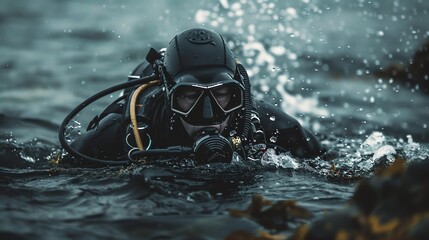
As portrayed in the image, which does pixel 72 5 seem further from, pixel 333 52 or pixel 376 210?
pixel 376 210

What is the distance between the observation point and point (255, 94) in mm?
9672

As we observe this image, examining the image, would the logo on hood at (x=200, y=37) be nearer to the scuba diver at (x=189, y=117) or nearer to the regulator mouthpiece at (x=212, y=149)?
the scuba diver at (x=189, y=117)

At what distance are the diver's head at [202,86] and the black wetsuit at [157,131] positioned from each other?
0.17 metres

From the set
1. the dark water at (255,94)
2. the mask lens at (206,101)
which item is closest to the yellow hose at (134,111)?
the dark water at (255,94)

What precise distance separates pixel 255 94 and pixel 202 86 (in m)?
4.93

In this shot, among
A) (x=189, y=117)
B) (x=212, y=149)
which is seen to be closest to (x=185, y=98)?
(x=189, y=117)

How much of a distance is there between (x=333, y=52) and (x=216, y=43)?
682 cm

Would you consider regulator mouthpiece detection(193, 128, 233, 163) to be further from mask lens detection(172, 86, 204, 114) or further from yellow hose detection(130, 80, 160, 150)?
yellow hose detection(130, 80, 160, 150)

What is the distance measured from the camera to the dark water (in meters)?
3.94

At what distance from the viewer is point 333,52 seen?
465 inches

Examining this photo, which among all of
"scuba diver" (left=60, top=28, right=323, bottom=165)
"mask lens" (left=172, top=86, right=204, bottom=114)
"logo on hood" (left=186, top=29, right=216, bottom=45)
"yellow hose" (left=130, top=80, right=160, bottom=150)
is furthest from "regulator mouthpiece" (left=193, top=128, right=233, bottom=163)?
"logo on hood" (left=186, top=29, right=216, bottom=45)

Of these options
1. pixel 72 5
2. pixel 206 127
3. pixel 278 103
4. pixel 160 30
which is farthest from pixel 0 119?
pixel 72 5

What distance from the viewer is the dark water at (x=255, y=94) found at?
394cm

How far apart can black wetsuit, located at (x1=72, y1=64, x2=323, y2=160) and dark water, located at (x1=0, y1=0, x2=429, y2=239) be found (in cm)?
27
